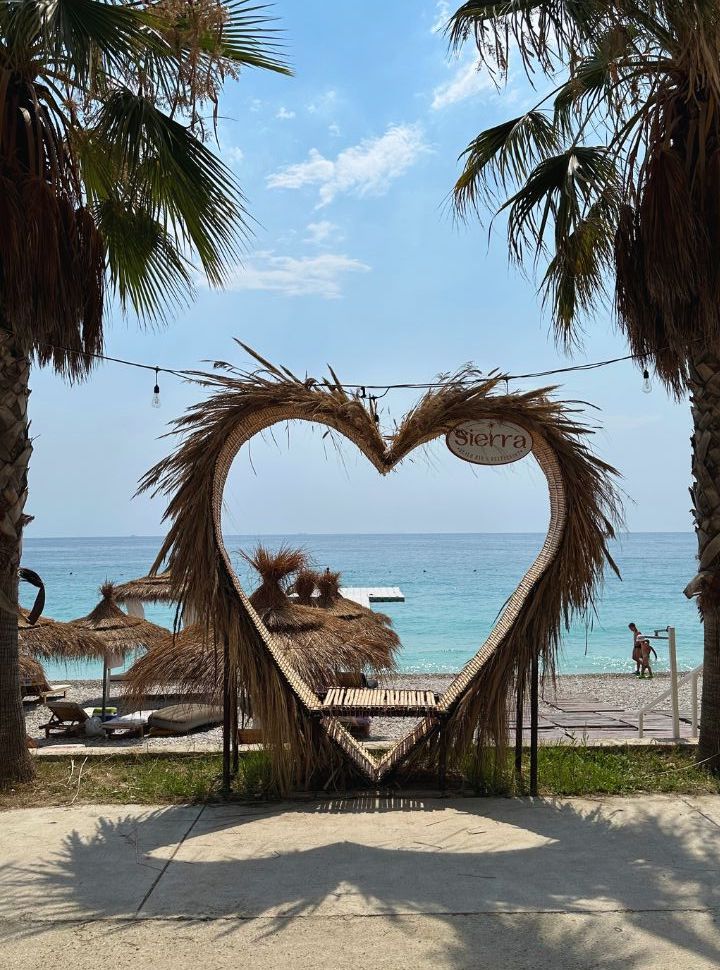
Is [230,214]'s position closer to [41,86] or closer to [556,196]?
[41,86]

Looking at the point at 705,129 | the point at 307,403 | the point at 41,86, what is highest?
the point at 41,86

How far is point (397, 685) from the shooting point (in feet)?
56.8

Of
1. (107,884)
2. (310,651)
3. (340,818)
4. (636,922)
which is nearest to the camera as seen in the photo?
(636,922)

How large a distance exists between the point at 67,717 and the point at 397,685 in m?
7.54

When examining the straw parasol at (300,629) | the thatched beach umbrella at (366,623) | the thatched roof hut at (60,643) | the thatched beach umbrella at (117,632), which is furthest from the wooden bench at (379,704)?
the thatched roof hut at (60,643)

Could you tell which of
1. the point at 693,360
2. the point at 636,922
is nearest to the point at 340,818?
the point at 636,922

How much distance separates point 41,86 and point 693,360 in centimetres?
458

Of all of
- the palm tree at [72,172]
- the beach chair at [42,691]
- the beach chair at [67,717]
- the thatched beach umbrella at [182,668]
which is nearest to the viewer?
the palm tree at [72,172]

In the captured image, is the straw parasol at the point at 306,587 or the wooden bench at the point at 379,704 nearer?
the wooden bench at the point at 379,704

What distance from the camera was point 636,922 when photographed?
3268 millimetres

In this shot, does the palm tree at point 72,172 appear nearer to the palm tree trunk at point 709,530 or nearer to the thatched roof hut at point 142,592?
the palm tree trunk at point 709,530

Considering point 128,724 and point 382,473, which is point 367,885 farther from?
point 128,724

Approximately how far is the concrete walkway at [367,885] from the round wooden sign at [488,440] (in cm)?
207

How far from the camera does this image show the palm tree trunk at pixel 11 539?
17.5ft
